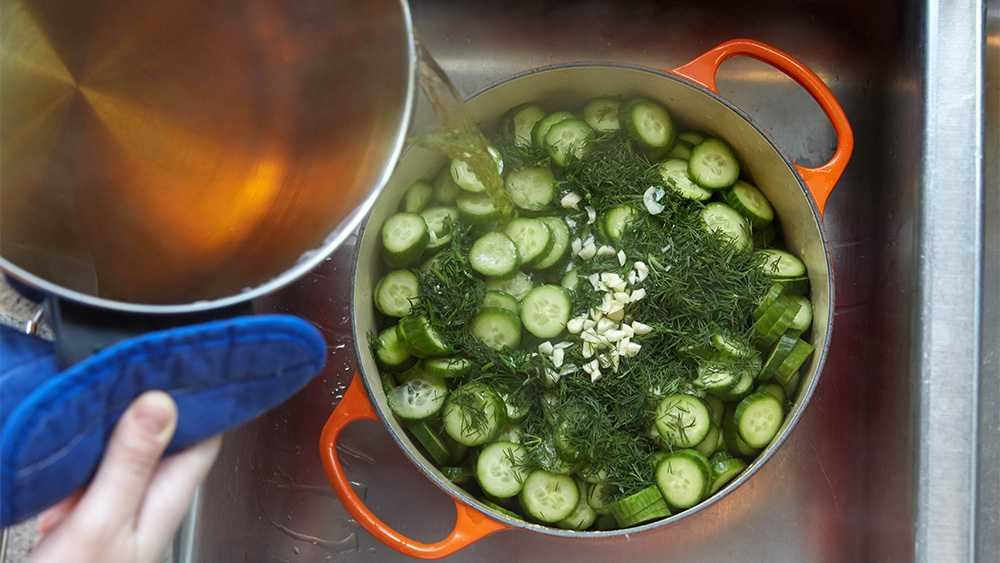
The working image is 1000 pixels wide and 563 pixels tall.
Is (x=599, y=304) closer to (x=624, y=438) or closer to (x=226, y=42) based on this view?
(x=624, y=438)

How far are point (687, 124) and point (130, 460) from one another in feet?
3.10

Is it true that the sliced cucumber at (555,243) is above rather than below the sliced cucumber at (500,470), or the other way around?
above

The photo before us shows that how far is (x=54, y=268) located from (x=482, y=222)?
599mm

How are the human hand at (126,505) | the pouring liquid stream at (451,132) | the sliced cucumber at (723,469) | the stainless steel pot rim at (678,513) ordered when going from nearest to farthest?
the human hand at (126,505) < the pouring liquid stream at (451,132) < the stainless steel pot rim at (678,513) < the sliced cucumber at (723,469)

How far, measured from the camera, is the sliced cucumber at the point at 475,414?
1.03 metres

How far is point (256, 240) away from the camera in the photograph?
2.53 ft

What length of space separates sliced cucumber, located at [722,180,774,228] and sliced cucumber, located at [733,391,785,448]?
0.28 m

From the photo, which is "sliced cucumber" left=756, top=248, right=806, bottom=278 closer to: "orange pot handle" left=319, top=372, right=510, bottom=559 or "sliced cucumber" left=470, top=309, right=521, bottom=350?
"sliced cucumber" left=470, top=309, right=521, bottom=350

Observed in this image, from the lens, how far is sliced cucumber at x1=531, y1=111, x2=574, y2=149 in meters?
1.12

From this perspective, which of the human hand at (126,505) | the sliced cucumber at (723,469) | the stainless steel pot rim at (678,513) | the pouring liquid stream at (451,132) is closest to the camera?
the human hand at (126,505)

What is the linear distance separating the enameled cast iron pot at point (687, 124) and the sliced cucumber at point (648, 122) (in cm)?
2

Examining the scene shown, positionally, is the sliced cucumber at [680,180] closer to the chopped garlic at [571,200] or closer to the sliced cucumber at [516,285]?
the chopped garlic at [571,200]

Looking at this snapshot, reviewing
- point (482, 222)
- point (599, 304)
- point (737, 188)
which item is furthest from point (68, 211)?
point (737, 188)

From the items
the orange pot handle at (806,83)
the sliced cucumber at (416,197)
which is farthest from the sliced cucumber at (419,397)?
the orange pot handle at (806,83)
